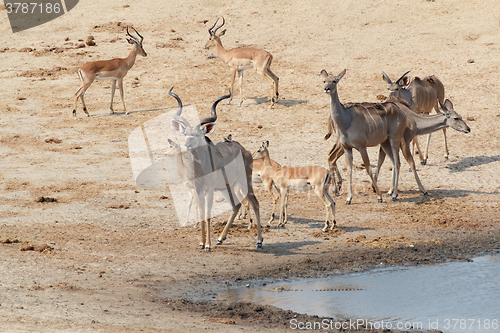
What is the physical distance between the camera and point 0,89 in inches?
666

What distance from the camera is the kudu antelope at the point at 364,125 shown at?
1114 cm

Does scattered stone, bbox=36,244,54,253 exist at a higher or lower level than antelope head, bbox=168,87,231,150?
lower

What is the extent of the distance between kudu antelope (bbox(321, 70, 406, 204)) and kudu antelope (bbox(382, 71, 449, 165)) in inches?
67.3

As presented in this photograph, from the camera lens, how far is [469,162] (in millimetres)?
13078

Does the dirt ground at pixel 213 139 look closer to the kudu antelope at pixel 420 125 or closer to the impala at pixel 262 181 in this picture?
the impala at pixel 262 181

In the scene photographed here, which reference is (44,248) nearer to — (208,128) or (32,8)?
(208,128)

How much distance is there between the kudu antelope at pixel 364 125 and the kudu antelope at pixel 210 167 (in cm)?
263

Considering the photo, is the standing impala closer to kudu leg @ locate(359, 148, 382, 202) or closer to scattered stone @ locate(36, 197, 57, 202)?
scattered stone @ locate(36, 197, 57, 202)

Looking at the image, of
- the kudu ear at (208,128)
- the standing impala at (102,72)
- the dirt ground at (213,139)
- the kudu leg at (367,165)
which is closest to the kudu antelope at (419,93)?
the dirt ground at (213,139)

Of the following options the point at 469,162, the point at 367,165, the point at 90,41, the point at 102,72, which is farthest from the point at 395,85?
the point at 90,41

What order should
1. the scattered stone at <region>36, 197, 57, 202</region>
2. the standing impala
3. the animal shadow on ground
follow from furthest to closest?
1. the standing impala
2. the animal shadow on ground
3. the scattered stone at <region>36, 197, 57, 202</region>

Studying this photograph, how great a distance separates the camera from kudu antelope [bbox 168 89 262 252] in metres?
8.47

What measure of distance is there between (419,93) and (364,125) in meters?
3.17
